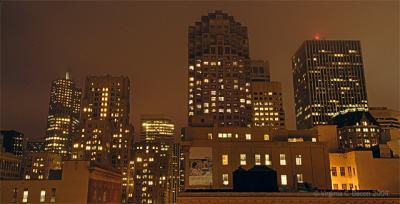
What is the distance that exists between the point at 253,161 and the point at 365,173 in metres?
27.5

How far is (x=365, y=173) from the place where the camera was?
8462cm

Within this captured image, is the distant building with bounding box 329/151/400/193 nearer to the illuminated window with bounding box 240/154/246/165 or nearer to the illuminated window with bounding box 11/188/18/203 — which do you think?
the illuminated window with bounding box 240/154/246/165

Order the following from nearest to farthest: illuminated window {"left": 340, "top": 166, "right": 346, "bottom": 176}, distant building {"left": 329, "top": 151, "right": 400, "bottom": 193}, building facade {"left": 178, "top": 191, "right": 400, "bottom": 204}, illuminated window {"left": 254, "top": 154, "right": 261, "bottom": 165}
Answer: building facade {"left": 178, "top": 191, "right": 400, "bottom": 204}, illuminated window {"left": 254, "top": 154, "right": 261, "bottom": 165}, distant building {"left": 329, "top": 151, "right": 400, "bottom": 193}, illuminated window {"left": 340, "top": 166, "right": 346, "bottom": 176}

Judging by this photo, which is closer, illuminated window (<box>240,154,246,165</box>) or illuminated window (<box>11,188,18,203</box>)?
illuminated window (<box>11,188,18,203</box>)

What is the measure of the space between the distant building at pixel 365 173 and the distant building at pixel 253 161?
934 centimetres

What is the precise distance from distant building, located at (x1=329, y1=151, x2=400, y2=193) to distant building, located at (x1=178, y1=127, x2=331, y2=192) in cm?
934

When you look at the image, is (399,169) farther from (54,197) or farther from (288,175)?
(54,197)

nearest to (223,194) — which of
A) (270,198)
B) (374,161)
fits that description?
(270,198)

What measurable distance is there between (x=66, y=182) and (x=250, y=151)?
1569 inches

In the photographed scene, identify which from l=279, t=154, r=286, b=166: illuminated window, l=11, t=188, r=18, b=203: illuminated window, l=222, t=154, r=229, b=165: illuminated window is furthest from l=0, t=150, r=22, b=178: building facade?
l=279, t=154, r=286, b=166: illuminated window

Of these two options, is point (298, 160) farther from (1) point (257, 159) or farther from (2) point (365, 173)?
(2) point (365, 173)

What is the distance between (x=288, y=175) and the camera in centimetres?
7931

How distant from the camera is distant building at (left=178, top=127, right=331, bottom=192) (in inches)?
3095

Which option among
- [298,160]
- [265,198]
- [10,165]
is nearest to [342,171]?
[298,160]
